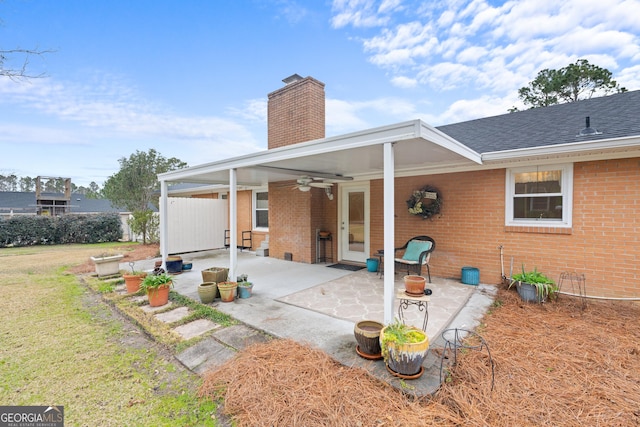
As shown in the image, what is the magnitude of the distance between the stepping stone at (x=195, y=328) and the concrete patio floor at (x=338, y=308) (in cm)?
37

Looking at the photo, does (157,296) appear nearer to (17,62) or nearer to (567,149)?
(17,62)

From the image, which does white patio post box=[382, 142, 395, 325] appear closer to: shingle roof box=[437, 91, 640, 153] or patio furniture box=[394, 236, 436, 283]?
patio furniture box=[394, 236, 436, 283]

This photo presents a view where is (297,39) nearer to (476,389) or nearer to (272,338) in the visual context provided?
(272,338)

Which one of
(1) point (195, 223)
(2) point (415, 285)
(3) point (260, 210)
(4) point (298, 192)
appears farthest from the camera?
(3) point (260, 210)

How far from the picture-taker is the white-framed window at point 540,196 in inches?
195

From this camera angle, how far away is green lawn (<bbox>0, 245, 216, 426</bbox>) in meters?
2.41

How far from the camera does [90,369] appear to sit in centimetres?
305

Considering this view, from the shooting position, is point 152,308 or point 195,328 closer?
point 195,328

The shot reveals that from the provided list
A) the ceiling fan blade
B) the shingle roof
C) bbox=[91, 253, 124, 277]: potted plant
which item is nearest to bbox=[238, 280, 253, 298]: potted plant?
the ceiling fan blade

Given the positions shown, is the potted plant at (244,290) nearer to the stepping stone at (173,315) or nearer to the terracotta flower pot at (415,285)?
→ the stepping stone at (173,315)

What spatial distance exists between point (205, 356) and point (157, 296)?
2.25 metres

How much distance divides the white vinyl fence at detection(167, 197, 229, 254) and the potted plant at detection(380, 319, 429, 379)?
29.8ft

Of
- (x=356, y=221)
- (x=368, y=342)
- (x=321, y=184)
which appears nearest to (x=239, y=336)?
(x=368, y=342)

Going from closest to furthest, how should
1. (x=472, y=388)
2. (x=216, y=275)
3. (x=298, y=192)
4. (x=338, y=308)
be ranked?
(x=472, y=388) < (x=338, y=308) < (x=216, y=275) < (x=298, y=192)
